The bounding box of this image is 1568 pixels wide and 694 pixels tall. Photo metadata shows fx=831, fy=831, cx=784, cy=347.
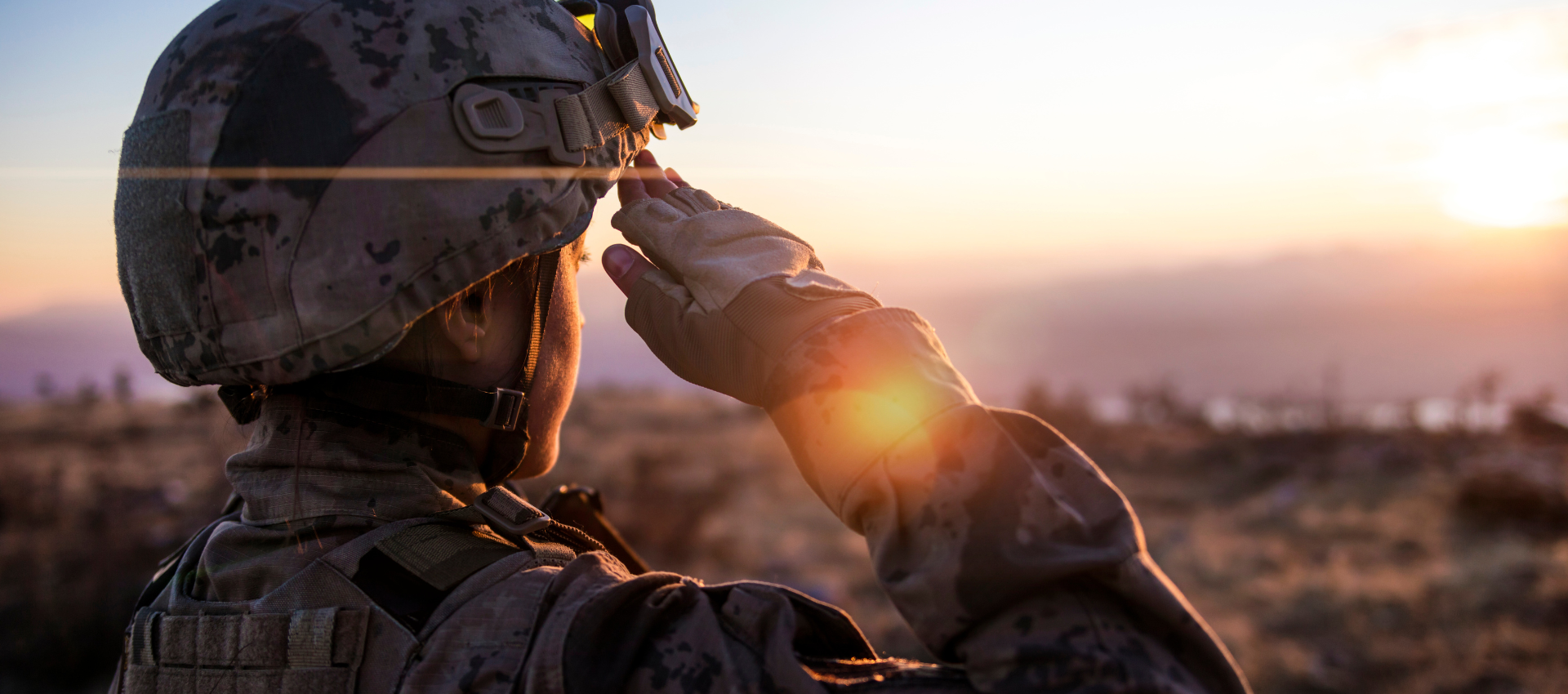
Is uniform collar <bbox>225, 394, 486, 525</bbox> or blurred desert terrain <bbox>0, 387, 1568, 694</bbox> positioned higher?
uniform collar <bbox>225, 394, 486, 525</bbox>

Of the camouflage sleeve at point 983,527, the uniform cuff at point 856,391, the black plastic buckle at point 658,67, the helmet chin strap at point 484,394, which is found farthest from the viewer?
the black plastic buckle at point 658,67

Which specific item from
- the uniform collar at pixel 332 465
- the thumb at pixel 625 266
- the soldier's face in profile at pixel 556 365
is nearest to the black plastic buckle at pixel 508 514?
the uniform collar at pixel 332 465

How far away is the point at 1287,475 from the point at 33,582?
1545 centimetres

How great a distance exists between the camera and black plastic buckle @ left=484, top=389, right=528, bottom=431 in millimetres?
1807

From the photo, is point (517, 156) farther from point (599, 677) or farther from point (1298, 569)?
point (1298, 569)

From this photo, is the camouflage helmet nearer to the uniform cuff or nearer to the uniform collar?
the uniform collar

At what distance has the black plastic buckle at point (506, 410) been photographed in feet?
5.93

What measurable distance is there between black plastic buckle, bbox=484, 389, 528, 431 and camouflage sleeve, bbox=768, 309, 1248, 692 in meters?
0.69

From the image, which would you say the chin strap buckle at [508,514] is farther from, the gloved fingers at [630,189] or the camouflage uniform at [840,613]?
the gloved fingers at [630,189]

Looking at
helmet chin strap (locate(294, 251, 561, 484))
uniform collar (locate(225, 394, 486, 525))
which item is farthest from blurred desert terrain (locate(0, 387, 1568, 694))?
helmet chin strap (locate(294, 251, 561, 484))

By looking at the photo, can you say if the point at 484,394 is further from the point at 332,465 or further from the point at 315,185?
the point at 315,185

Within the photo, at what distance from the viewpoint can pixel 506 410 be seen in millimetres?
1823

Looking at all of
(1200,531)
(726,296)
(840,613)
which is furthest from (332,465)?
(1200,531)

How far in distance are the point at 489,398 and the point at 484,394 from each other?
1 centimetres
